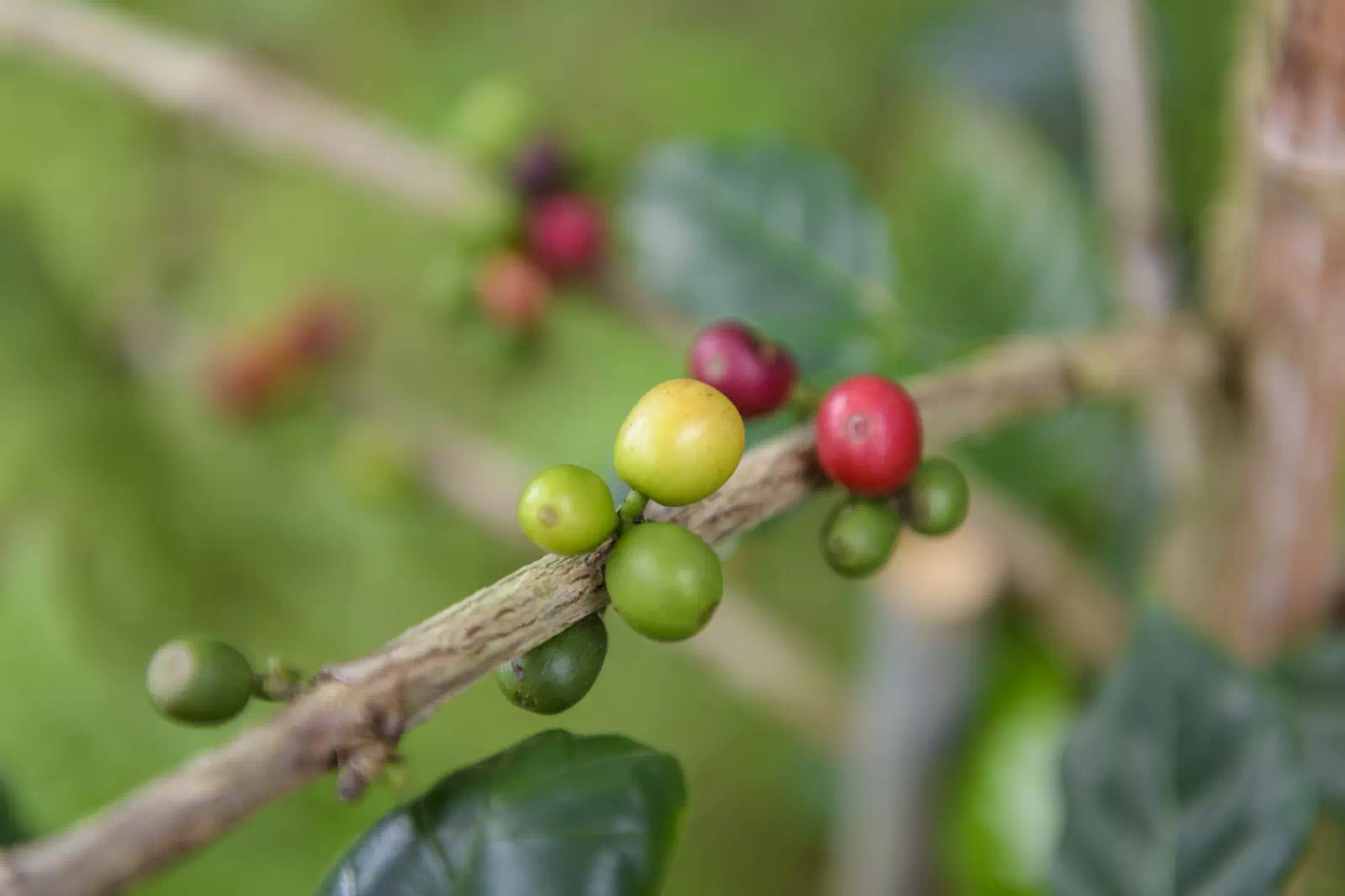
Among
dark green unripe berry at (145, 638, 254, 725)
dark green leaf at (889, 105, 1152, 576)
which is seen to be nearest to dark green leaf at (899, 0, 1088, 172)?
dark green leaf at (889, 105, 1152, 576)

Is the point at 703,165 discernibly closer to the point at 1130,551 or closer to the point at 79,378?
the point at 1130,551

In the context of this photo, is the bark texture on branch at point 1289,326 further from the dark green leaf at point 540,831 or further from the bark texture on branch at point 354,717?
the dark green leaf at point 540,831

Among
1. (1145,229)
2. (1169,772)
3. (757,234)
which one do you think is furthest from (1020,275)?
Result: (1169,772)

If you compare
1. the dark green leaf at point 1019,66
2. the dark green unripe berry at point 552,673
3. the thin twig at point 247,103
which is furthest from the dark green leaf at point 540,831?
the dark green leaf at point 1019,66

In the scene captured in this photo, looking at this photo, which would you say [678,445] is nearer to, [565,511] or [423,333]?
[565,511]

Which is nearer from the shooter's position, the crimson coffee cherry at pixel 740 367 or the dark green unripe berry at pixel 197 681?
the dark green unripe berry at pixel 197 681

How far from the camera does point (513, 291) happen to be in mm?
1186

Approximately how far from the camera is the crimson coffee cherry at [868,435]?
52 cm

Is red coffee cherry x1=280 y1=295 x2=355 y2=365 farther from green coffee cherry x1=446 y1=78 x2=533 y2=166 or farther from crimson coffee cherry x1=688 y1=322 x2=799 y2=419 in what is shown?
crimson coffee cherry x1=688 y1=322 x2=799 y2=419

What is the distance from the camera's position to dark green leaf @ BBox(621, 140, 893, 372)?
98cm

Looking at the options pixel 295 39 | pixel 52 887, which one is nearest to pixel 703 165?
pixel 52 887

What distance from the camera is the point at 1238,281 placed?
79 centimetres

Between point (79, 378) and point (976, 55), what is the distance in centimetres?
163

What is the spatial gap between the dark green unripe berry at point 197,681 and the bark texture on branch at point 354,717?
0.7 inches
